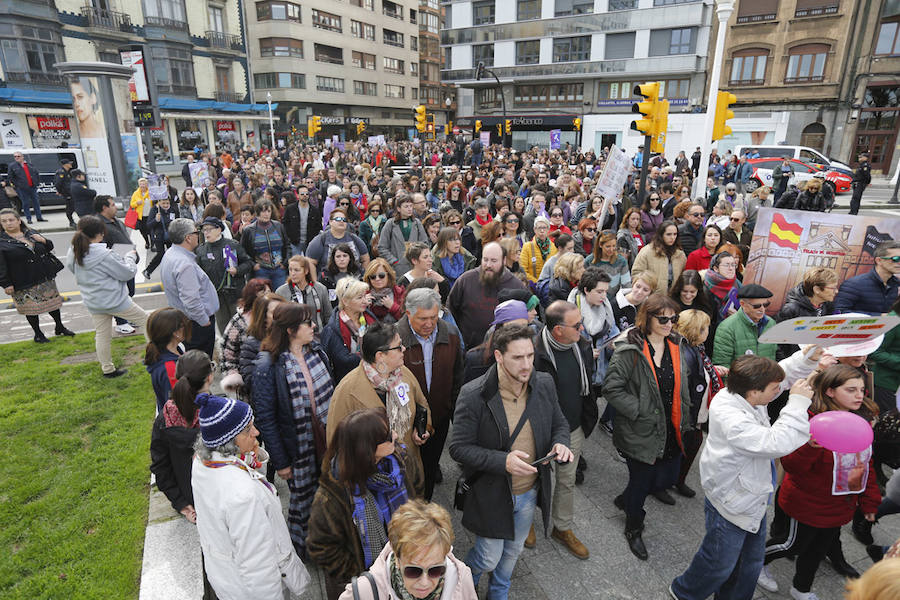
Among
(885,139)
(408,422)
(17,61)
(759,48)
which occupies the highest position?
(759,48)

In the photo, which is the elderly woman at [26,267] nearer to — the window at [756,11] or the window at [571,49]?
the window at [756,11]

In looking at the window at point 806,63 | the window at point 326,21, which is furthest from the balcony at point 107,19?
the window at point 806,63

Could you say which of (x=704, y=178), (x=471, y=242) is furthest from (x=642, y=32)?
(x=471, y=242)

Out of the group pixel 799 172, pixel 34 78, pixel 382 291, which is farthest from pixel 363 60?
pixel 382 291

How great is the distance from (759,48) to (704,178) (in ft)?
100

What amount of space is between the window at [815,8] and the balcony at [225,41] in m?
41.8

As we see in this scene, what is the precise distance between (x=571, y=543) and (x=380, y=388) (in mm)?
1994

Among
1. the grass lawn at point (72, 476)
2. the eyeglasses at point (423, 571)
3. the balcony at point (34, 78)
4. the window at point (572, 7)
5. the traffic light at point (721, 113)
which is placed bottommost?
the grass lawn at point (72, 476)

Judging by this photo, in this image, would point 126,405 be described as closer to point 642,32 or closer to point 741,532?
point 741,532

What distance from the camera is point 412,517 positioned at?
2.00 meters

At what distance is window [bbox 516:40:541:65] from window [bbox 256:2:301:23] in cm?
2190

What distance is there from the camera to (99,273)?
241 inches

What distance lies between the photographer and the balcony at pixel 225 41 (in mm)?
40656

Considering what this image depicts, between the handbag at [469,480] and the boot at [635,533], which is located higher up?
the handbag at [469,480]
